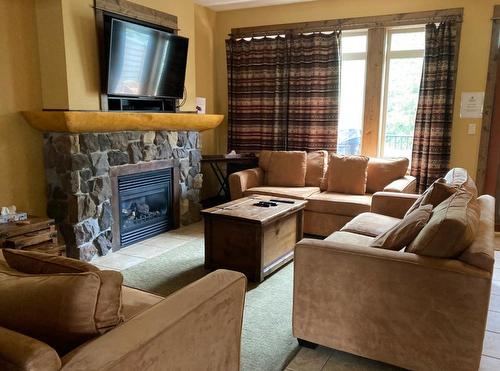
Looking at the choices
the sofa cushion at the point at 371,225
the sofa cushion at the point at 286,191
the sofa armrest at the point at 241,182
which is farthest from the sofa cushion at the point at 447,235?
the sofa armrest at the point at 241,182

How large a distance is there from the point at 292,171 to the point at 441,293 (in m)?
3.13

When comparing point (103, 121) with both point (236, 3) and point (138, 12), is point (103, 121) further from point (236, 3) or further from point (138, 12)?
point (236, 3)

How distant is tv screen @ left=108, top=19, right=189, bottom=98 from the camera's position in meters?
3.56

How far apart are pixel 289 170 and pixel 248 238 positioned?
1.92m

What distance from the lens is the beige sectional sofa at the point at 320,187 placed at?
13.5 feet

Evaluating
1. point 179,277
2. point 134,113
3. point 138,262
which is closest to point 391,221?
point 179,277

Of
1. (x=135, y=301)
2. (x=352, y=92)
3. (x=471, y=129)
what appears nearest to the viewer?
(x=135, y=301)

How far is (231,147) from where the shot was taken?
5711 mm

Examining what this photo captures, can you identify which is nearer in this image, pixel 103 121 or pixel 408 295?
pixel 408 295

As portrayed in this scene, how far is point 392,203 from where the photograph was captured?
11.7ft

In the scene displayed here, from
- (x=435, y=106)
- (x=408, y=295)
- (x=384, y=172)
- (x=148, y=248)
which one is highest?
(x=435, y=106)

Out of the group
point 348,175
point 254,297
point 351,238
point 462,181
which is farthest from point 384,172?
point 254,297

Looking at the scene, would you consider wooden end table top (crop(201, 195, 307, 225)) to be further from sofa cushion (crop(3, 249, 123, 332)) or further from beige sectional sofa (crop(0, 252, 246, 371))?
sofa cushion (crop(3, 249, 123, 332))

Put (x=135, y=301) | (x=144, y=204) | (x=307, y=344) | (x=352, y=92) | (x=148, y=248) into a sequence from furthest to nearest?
(x=352, y=92)
(x=144, y=204)
(x=148, y=248)
(x=307, y=344)
(x=135, y=301)
